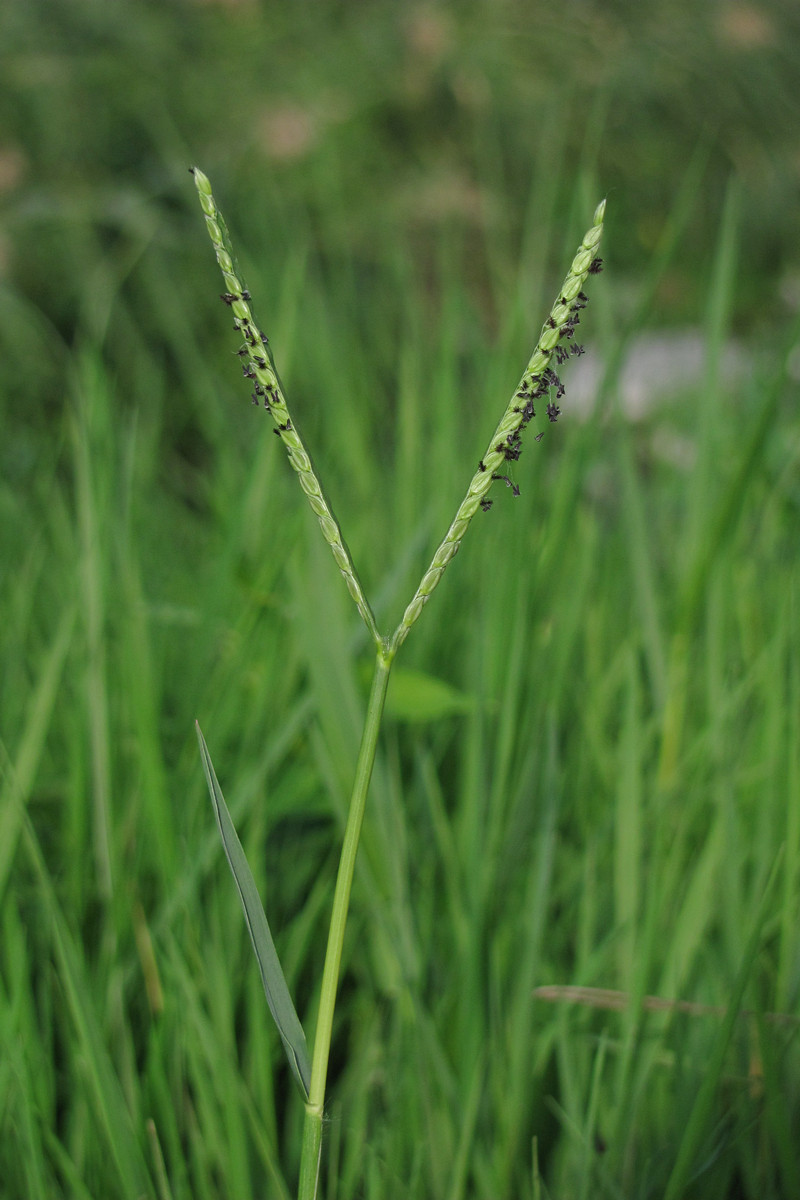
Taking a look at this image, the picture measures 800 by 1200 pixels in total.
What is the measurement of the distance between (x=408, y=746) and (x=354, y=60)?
9.82 ft

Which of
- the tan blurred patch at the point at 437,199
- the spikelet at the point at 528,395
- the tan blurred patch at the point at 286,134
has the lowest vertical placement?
the spikelet at the point at 528,395

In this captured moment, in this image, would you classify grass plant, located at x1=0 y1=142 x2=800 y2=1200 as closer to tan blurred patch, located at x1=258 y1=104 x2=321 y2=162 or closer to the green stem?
the green stem

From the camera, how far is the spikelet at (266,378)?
A: 0.32 metres

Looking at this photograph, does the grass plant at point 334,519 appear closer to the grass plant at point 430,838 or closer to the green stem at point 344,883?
the green stem at point 344,883

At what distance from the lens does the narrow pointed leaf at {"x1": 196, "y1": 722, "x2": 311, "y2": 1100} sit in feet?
1.22

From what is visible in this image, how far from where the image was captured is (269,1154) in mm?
551

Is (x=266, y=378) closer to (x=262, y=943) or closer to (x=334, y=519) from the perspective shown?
(x=334, y=519)

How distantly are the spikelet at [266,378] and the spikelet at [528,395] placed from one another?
0.10 ft

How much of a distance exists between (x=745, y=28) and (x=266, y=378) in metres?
3.82

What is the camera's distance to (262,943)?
14.9 inches

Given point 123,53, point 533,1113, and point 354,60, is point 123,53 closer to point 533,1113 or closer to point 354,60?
point 354,60

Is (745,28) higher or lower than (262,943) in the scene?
higher

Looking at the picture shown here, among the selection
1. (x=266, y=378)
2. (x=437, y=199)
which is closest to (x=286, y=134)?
(x=437, y=199)

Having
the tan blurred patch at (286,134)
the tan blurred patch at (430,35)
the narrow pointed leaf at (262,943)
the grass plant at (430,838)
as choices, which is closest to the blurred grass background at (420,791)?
the grass plant at (430,838)
